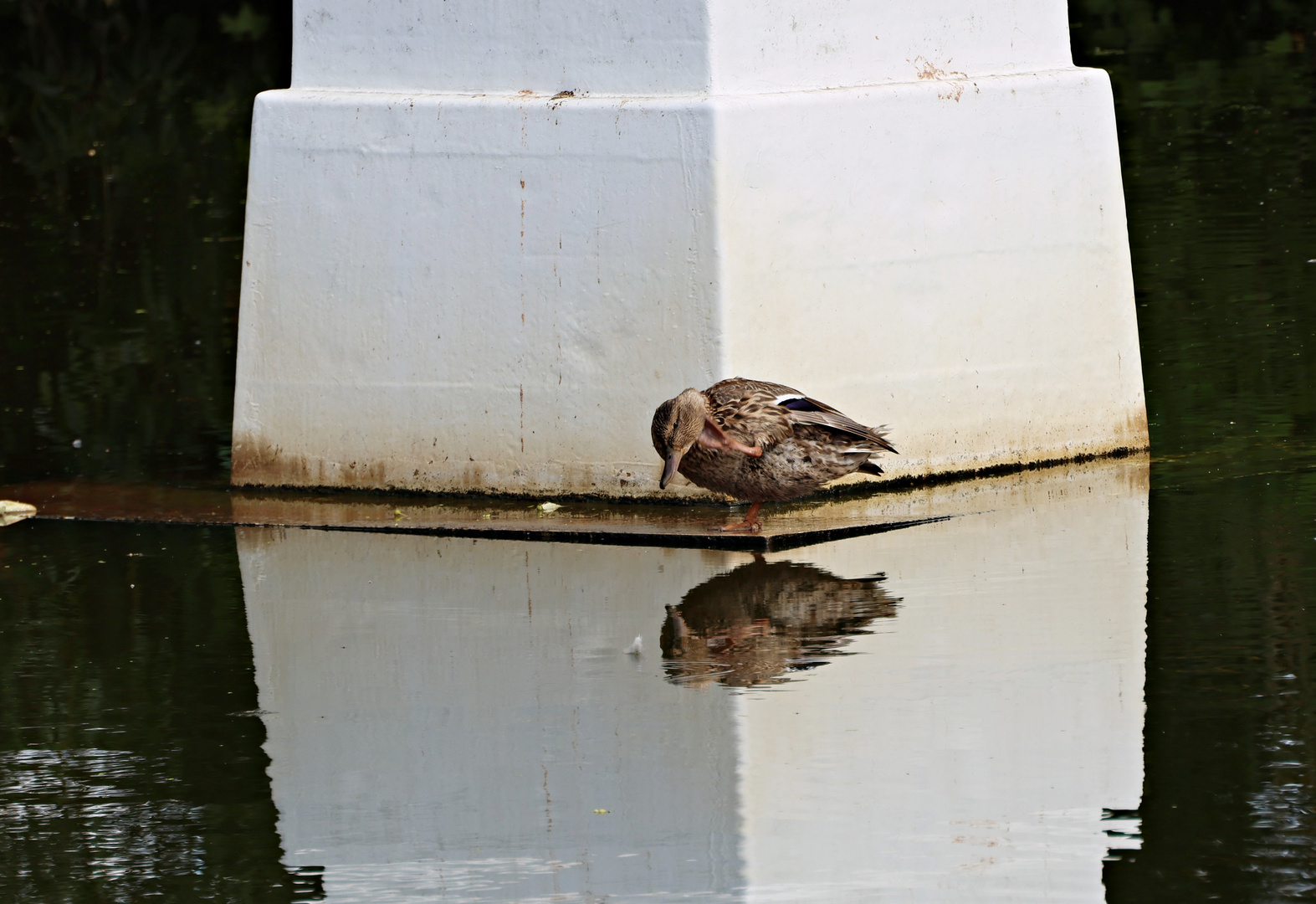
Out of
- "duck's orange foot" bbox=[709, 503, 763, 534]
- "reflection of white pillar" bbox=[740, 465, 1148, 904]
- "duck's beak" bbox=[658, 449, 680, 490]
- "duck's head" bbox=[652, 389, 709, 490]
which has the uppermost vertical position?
"duck's head" bbox=[652, 389, 709, 490]

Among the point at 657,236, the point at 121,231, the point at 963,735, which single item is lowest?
the point at 963,735

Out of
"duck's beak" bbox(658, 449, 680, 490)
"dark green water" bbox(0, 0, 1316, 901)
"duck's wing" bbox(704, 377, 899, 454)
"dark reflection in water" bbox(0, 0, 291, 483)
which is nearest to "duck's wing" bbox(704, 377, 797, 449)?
"duck's wing" bbox(704, 377, 899, 454)

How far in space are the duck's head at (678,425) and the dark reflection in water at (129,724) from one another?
1.62m

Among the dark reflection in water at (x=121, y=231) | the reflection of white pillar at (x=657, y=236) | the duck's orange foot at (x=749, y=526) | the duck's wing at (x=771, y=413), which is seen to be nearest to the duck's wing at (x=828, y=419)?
the duck's wing at (x=771, y=413)

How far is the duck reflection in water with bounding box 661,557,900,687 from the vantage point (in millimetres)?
6953

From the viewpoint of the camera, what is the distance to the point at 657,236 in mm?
8805

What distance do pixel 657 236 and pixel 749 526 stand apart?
1.18 meters

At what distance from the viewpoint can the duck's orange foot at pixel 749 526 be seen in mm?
8617

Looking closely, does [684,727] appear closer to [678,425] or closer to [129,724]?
[129,724]

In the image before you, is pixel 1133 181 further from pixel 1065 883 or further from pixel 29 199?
pixel 1065 883

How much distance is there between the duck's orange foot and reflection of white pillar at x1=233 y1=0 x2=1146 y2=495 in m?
0.51

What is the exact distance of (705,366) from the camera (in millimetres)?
8750

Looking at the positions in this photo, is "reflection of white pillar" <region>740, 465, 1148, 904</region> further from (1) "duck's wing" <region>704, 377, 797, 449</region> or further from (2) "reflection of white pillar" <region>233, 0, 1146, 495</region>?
(2) "reflection of white pillar" <region>233, 0, 1146, 495</region>

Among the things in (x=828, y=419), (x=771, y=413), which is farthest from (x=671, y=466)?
(x=828, y=419)
